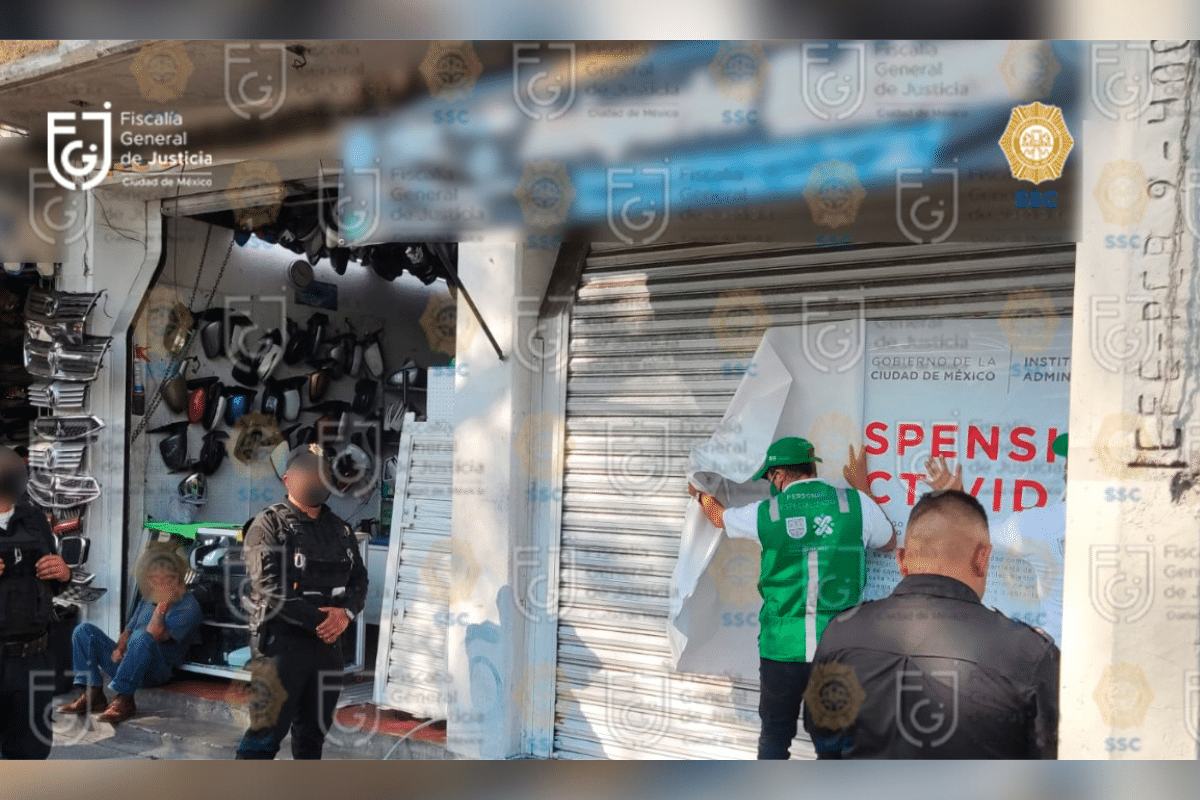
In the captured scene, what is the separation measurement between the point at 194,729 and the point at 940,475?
10.5 ft

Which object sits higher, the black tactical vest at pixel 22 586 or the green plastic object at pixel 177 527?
the green plastic object at pixel 177 527

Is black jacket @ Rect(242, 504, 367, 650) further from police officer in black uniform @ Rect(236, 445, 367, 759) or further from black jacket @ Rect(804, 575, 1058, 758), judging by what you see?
black jacket @ Rect(804, 575, 1058, 758)

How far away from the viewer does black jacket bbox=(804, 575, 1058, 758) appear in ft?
9.26

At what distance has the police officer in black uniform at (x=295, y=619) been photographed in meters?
3.20

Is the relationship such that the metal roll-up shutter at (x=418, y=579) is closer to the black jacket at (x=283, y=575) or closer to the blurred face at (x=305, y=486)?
the black jacket at (x=283, y=575)

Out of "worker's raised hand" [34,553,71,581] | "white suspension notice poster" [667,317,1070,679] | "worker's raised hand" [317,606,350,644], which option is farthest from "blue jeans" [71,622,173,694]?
"white suspension notice poster" [667,317,1070,679]

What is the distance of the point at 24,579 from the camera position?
314 cm

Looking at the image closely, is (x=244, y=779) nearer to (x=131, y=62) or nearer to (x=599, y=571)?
(x=599, y=571)

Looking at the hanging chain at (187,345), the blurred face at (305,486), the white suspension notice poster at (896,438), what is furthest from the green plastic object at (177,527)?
the white suspension notice poster at (896,438)

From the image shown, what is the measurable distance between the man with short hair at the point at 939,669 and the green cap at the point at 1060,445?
0.34 m

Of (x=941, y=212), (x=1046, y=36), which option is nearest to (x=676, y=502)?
(x=941, y=212)

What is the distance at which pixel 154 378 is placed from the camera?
3.61 metres

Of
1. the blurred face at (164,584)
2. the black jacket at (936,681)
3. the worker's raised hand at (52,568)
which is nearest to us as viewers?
the black jacket at (936,681)

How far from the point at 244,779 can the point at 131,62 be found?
2778 millimetres
